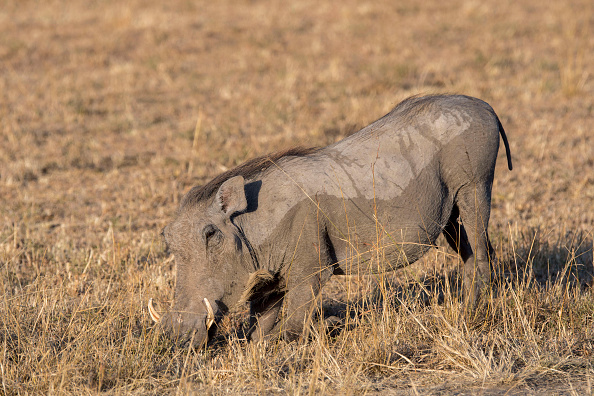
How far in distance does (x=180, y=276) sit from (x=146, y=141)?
18.1 feet

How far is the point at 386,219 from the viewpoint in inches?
156

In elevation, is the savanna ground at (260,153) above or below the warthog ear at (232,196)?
below

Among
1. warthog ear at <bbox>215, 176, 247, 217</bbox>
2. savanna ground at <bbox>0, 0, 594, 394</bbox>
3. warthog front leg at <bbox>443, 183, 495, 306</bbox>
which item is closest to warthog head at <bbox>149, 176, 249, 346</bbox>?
warthog ear at <bbox>215, 176, 247, 217</bbox>

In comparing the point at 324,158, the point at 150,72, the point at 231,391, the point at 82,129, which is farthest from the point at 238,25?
the point at 231,391

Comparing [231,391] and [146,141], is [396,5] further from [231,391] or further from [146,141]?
[231,391]

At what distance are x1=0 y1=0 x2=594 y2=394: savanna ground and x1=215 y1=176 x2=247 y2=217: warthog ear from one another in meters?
0.82

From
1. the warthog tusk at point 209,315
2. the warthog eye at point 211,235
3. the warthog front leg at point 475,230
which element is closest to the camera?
the warthog tusk at point 209,315

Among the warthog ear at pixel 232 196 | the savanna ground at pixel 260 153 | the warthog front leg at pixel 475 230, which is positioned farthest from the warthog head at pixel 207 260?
the warthog front leg at pixel 475 230

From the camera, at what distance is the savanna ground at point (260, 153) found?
3.53 metres

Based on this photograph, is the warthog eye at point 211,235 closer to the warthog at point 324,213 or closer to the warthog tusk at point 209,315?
the warthog at point 324,213

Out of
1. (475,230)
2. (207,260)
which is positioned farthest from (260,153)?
(207,260)

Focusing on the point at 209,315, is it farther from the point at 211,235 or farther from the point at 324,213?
the point at 324,213

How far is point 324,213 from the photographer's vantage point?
3.82 metres

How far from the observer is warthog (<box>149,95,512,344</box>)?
145 inches
